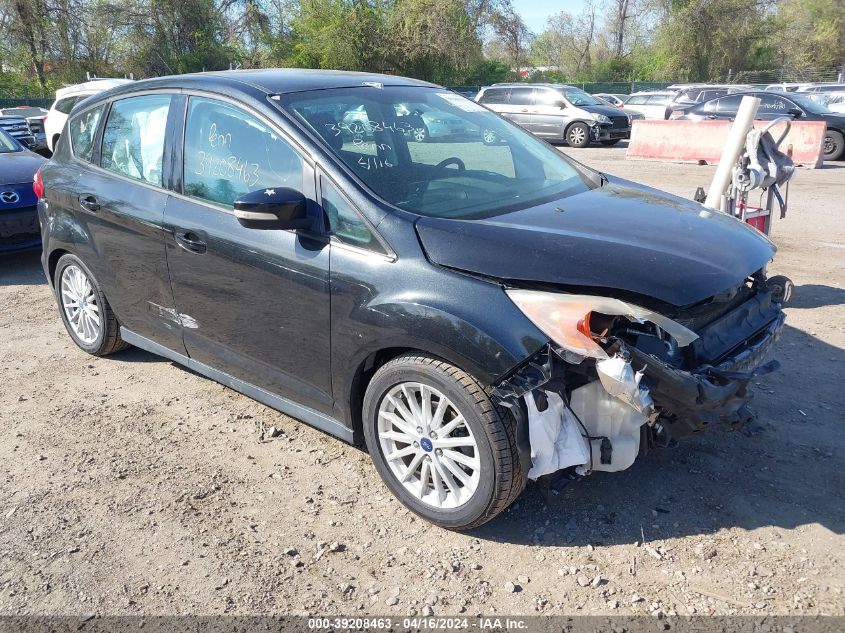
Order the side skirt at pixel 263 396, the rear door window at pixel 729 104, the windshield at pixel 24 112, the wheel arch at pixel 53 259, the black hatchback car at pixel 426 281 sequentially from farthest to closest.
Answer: the rear door window at pixel 729 104 → the windshield at pixel 24 112 → the wheel arch at pixel 53 259 → the side skirt at pixel 263 396 → the black hatchback car at pixel 426 281

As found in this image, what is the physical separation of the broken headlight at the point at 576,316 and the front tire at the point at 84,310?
10.2 feet

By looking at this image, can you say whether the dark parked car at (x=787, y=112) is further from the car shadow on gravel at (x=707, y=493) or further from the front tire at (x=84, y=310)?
the front tire at (x=84, y=310)

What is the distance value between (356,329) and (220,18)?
157 feet

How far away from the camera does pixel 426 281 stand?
2920 mm

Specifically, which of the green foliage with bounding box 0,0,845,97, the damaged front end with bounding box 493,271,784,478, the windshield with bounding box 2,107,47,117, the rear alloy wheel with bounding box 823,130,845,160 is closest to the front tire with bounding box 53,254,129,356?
the damaged front end with bounding box 493,271,784,478

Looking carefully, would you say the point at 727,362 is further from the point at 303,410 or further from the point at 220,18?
the point at 220,18

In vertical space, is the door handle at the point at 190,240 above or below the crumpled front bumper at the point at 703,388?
above

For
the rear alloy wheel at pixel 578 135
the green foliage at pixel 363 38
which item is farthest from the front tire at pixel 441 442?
the green foliage at pixel 363 38

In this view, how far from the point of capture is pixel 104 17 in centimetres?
4134

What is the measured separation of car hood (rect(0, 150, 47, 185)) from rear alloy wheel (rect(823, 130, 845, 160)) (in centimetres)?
1538

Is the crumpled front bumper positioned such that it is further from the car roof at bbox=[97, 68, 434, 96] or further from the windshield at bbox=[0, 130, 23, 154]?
the windshield at bbox=[0, 130, 23, 154]

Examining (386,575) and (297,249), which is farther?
(297,249)

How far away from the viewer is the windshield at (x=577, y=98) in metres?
20.8

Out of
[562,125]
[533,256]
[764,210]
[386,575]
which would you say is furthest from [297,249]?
[562,125]
